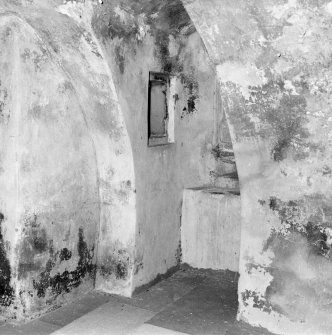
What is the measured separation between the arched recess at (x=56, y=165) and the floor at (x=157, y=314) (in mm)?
186

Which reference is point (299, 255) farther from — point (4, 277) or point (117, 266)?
point (4, 277)

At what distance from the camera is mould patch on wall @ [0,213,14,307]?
16.3 ft

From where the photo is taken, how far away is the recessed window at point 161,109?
5941 millimetres

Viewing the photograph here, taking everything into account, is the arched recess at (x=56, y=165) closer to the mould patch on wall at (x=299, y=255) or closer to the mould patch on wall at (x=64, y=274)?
the mould patch on wall at (x=64, y=274)

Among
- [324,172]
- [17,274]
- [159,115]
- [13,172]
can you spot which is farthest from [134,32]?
[17,274]

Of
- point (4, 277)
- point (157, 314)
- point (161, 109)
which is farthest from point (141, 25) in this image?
point (157, 314)

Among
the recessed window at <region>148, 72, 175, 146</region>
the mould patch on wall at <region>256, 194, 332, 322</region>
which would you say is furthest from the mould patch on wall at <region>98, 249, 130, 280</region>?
the mould patch on wall at <region>256, 194, 332, 322</region>

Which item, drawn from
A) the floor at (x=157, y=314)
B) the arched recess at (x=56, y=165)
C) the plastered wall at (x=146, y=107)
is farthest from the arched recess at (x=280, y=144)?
the arched recess at (x=56, y=165)

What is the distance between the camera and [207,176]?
686 centimetres

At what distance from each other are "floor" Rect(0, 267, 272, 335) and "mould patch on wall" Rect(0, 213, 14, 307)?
264 millimetres

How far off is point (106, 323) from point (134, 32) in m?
3.04

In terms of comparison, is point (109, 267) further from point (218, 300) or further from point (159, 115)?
point (159, 115)

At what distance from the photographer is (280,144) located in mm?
4262

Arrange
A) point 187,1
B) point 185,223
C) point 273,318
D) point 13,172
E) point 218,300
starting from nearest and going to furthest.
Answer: point 187,1, point 273,318, point 13,172, point 218,300, point 185,223
